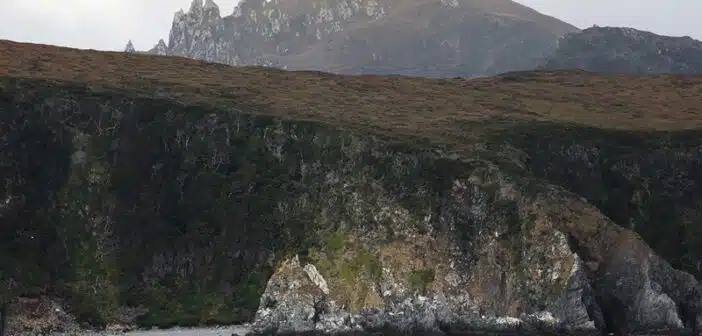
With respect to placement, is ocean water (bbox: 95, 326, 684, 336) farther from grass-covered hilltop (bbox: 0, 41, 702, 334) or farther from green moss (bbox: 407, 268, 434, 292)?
green moss (bbox: 407, 268, 434, 292)

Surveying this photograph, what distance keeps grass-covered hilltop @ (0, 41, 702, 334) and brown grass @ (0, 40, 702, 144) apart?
1.22m

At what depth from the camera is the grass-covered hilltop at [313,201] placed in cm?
10650

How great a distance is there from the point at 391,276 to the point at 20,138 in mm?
60233

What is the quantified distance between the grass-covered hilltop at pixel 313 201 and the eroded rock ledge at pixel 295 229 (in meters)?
0.28

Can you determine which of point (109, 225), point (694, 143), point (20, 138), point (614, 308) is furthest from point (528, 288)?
point (20, 138)

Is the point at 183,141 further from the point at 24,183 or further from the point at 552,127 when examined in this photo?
the point at 552,127

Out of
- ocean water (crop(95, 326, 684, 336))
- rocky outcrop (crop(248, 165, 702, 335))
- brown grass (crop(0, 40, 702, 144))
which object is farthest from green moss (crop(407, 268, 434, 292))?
brown grass (crop(0, 40, 702, 144))

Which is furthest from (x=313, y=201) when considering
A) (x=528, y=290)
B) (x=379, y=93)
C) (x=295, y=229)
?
(x=379, y=93)

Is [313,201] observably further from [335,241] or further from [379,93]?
[379,93]

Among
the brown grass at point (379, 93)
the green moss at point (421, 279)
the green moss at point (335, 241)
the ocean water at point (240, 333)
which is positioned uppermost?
the brown grass at point (379, 93)

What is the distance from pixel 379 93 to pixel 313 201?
52107 millimetres

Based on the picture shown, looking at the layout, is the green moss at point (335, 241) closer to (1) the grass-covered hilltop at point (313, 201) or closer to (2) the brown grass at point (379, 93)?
(1) the grass-covered hilltop at point (313, 201)

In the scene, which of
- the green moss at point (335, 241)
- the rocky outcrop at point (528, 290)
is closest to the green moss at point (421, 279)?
the rocky outcrop at point (528, 290)

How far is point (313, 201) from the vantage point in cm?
12306
